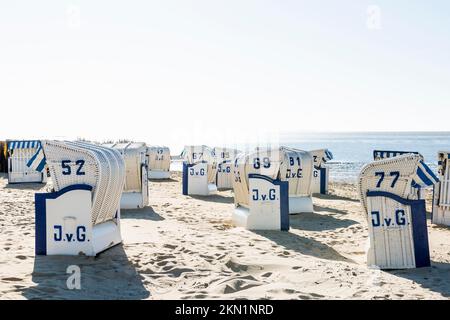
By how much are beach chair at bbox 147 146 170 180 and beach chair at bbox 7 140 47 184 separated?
5793mm

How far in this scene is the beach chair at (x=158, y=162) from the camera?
76.9 feet

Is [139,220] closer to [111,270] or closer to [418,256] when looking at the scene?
[111,270]

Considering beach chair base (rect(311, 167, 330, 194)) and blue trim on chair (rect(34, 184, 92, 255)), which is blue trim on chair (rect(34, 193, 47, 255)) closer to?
blue trim on chair (rect(34, 184, 92, 255))

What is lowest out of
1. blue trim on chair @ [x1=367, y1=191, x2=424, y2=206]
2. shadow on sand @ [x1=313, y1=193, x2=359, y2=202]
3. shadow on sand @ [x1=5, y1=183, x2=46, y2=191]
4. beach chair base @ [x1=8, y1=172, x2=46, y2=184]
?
shadow on sand @ [x1=313, y1=193, x2=359, y2=202]

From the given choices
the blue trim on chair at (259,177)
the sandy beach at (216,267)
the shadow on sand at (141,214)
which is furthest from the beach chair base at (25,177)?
the blue trim on chair at (259,177)

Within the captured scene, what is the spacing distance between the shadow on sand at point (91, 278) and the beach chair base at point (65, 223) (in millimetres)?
167

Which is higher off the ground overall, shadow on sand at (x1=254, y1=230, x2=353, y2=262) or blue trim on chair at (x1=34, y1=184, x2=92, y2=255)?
blue trim on chair at (x1=34, y1=184, x2=92, y2=255)

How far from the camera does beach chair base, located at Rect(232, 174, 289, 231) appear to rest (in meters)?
9.56

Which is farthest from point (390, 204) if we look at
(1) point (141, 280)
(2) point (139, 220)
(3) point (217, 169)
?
(3) point (217, 169)

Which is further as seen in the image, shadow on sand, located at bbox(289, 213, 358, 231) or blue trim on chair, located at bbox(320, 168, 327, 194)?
blue trim on chair, located at bbox(320, 168, 327, 194)

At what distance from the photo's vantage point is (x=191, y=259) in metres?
6.67

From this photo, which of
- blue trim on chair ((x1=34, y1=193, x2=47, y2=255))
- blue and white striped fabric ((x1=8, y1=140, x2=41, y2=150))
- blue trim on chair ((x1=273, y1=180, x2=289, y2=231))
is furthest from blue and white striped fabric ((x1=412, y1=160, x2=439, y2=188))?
blue and white striped fabric ((x1=8, y1=140, x2=41, y2=150))

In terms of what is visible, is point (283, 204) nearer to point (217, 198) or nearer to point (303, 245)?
point (303, 245)

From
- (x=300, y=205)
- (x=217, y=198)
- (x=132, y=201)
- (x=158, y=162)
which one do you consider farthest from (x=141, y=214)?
(x=158, y=162)
